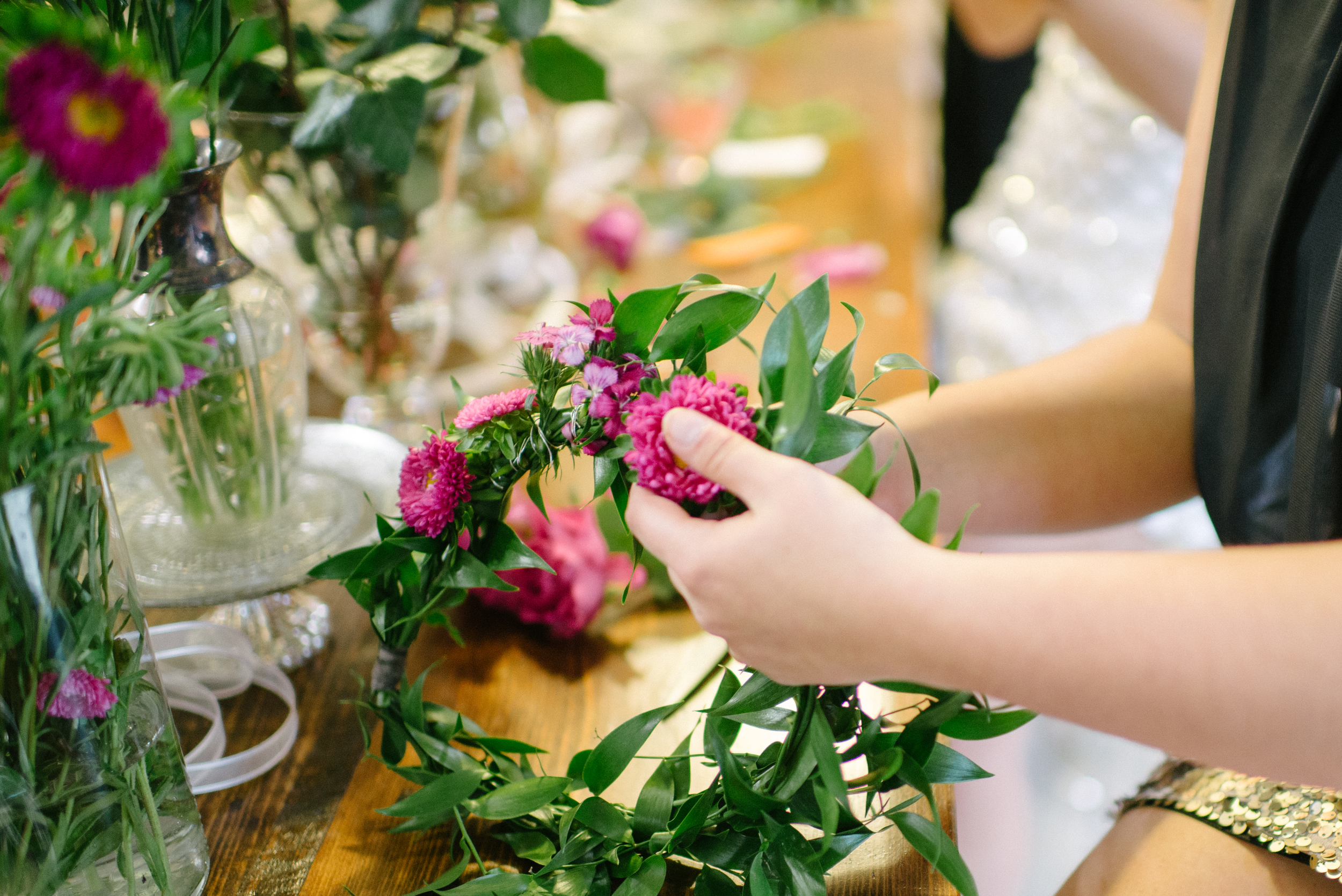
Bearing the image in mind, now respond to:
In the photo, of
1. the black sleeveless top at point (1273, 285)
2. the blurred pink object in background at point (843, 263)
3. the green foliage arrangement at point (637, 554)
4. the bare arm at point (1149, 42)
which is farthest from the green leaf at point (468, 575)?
the bare arm at point (1149, 42)

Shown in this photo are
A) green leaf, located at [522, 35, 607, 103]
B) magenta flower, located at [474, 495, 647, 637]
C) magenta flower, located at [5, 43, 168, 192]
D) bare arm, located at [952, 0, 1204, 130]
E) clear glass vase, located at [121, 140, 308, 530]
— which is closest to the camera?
magenta flower, located at [5, 43, 168, 192]

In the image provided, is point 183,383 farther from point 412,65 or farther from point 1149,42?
point 1149,42

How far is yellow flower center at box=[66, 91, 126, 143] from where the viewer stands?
29cm

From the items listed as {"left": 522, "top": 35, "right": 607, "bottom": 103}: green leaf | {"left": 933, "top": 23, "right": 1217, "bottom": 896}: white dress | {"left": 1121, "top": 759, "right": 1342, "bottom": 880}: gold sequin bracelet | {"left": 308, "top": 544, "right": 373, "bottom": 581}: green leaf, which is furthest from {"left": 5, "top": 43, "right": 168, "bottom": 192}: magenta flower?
{"left": 933, "top": 23, "right": 1217, "bottom": 896}: white dress

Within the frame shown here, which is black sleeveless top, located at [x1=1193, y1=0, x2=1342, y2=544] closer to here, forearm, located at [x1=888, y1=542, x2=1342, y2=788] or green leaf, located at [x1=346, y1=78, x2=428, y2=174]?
forearm, located at [x1=888, y1=542, x2=1342, y2=788]

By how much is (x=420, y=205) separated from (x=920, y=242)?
690mm

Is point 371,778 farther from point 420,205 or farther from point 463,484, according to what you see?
point 420,205

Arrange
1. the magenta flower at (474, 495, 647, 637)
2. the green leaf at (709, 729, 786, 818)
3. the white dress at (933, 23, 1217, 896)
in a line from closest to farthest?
the green leaf at (709, 729, 786, 818)
the magenta flower at (474, 495, 647, 637)
the white dress at (933, 23, 1217, 896)

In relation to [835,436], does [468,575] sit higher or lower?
lower

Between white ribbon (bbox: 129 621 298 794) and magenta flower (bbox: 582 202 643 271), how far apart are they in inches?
26.3

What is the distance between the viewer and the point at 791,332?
0.38m

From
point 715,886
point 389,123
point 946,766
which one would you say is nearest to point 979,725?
point 946,766

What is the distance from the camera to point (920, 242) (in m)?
1.19

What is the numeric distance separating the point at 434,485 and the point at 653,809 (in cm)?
18
